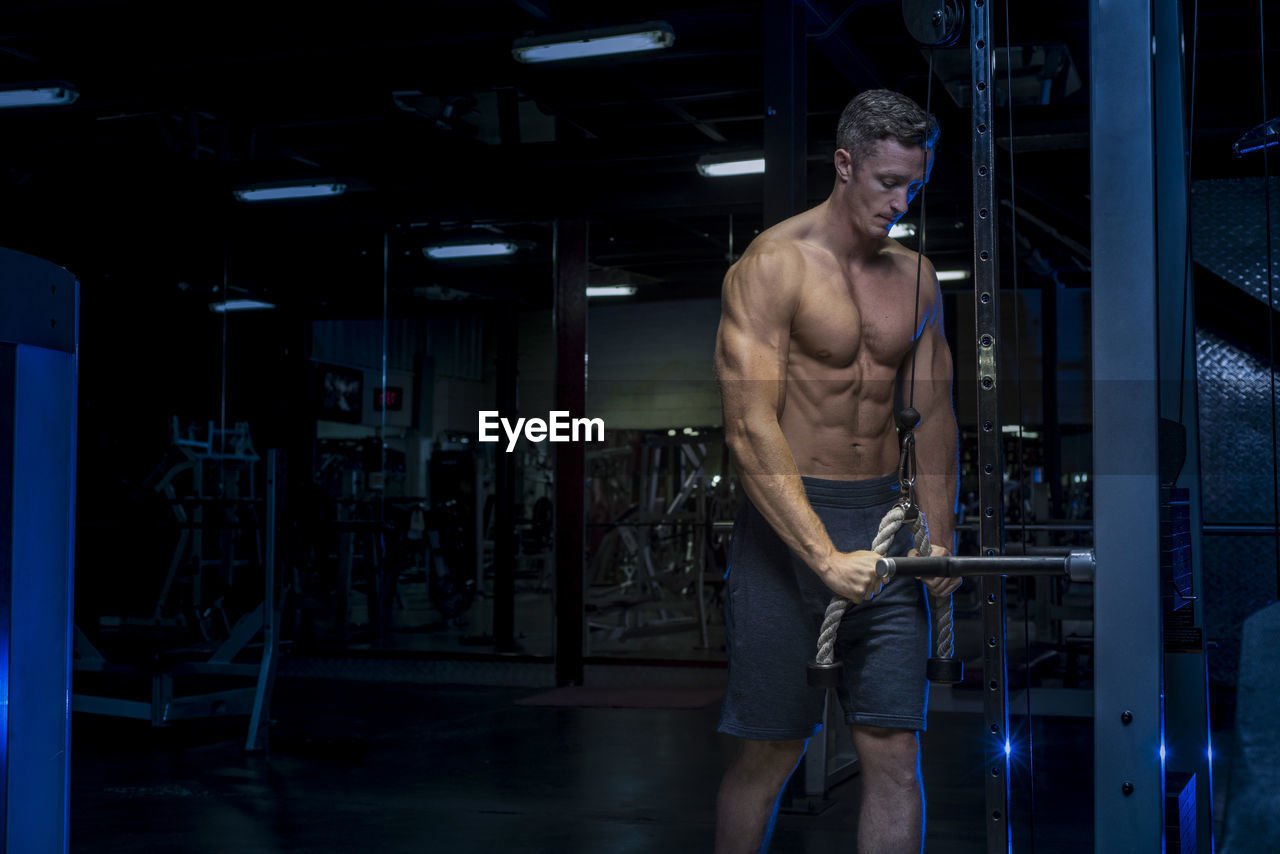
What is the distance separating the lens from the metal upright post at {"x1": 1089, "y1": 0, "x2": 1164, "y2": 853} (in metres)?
1.71

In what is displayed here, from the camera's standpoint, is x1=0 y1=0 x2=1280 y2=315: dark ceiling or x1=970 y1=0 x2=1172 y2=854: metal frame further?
x1=0 y1=0 x2=1280 y2=315: dark ceiling

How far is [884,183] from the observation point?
241 cm

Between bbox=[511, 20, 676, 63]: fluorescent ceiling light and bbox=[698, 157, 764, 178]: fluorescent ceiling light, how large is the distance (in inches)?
53.0

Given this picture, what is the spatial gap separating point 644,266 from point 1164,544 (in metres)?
5.80

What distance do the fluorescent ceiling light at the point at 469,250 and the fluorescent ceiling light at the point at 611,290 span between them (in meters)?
0.57

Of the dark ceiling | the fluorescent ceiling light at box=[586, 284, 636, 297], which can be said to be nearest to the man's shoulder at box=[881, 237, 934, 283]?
the dark ceiling

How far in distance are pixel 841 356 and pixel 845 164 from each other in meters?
0.37

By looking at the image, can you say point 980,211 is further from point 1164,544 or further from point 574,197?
point 574,197

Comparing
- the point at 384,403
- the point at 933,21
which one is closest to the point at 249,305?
the point at 384,403

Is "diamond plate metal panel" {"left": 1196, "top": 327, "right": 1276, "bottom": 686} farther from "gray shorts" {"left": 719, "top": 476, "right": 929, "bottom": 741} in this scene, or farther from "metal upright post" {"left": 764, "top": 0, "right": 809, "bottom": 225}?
"gray shorts" {"left": 719, "top": 476, "right": 929, "bottom": 741}

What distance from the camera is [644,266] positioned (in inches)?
302

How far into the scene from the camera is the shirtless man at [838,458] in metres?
2.40

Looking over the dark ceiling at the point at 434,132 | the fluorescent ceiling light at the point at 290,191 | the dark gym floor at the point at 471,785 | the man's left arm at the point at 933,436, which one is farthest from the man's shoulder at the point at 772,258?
the fluorescent ceiling light at the point at 290,191

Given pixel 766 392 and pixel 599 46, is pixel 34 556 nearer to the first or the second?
pixel 766 392
